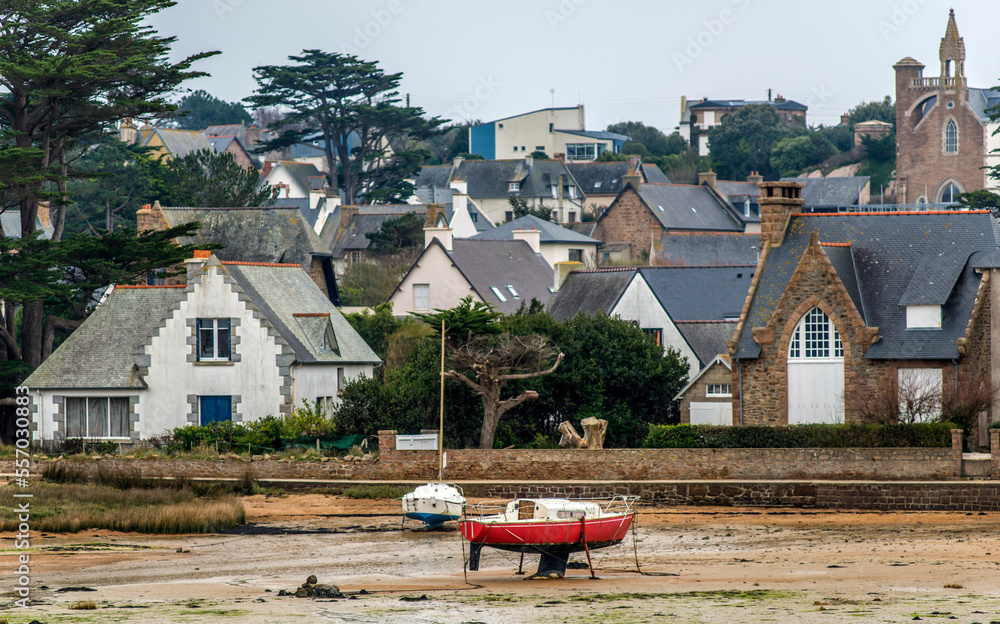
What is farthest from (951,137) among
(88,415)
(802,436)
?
(88,415)

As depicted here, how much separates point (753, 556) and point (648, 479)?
295 inches

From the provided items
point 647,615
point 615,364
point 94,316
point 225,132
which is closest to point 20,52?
point 94,316

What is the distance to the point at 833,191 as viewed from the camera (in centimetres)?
10019

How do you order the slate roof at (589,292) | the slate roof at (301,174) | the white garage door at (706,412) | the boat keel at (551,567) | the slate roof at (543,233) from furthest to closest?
the slate roof at (301,174) → the slate roof at (543,233) → the slate roof at (589,292) → the white garage door at (706,412) → the boat keel at (551,567)

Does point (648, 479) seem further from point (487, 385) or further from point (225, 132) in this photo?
point (225, 132)

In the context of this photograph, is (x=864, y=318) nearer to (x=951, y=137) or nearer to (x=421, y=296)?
(x=421, y=296)

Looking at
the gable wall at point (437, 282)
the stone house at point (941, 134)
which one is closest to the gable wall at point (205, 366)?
the gable wall at point (437, 282)

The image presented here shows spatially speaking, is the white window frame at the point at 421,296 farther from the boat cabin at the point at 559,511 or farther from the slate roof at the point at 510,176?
the slate roof at the point at 510,176

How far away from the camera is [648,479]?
32.5 m

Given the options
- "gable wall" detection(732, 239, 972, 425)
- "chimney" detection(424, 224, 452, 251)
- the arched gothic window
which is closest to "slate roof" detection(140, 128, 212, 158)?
"chimney" detection(424, 224, 452, 251)

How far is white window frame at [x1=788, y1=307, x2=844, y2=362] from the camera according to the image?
35.1 m

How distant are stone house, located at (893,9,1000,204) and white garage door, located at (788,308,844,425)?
61.6 meters

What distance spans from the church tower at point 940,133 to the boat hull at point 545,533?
249ft

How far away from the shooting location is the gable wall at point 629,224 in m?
86.7
